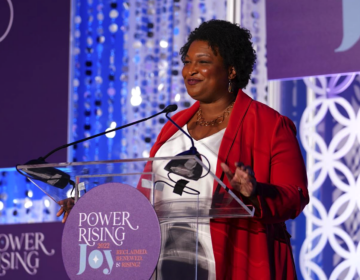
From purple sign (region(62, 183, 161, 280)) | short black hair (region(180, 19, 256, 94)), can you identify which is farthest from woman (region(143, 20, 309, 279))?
purple sign (region(62, 183, 161, 280))

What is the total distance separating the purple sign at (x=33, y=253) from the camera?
12.2 ft

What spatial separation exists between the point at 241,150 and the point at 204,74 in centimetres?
30

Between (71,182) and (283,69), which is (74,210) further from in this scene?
(283,69)

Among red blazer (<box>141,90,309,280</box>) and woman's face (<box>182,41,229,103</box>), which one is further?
woman's face (<box>182,41,229,103</box>)

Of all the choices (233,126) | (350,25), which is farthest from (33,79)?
(233,126)

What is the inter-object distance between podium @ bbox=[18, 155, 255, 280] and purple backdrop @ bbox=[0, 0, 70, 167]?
2.21 metres

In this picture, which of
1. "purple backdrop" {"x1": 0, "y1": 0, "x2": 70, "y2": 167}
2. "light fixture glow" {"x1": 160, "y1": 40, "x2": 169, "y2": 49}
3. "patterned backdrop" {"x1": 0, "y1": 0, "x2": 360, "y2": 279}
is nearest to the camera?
"patterned backdrop" {"x1": 0, "y1": 0, "x2": 360, "y2": 279}

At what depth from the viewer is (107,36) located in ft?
12.7

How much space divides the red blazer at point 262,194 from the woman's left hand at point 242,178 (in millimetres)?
79

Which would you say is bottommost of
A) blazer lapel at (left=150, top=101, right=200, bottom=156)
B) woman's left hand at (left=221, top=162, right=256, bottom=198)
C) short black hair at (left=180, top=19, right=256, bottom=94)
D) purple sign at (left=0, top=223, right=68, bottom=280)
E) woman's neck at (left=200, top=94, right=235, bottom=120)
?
purple sign at (left=0, top=223, right=68, bottom=280)

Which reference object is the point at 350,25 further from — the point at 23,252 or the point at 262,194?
the point at 23,252

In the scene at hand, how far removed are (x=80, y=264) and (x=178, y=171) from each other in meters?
0.33

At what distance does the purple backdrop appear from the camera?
385 centimetres

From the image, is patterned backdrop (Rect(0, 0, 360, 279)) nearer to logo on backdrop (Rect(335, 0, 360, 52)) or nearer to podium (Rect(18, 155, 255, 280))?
logo on backdrop (Rect(335, 0, 360, 52))
